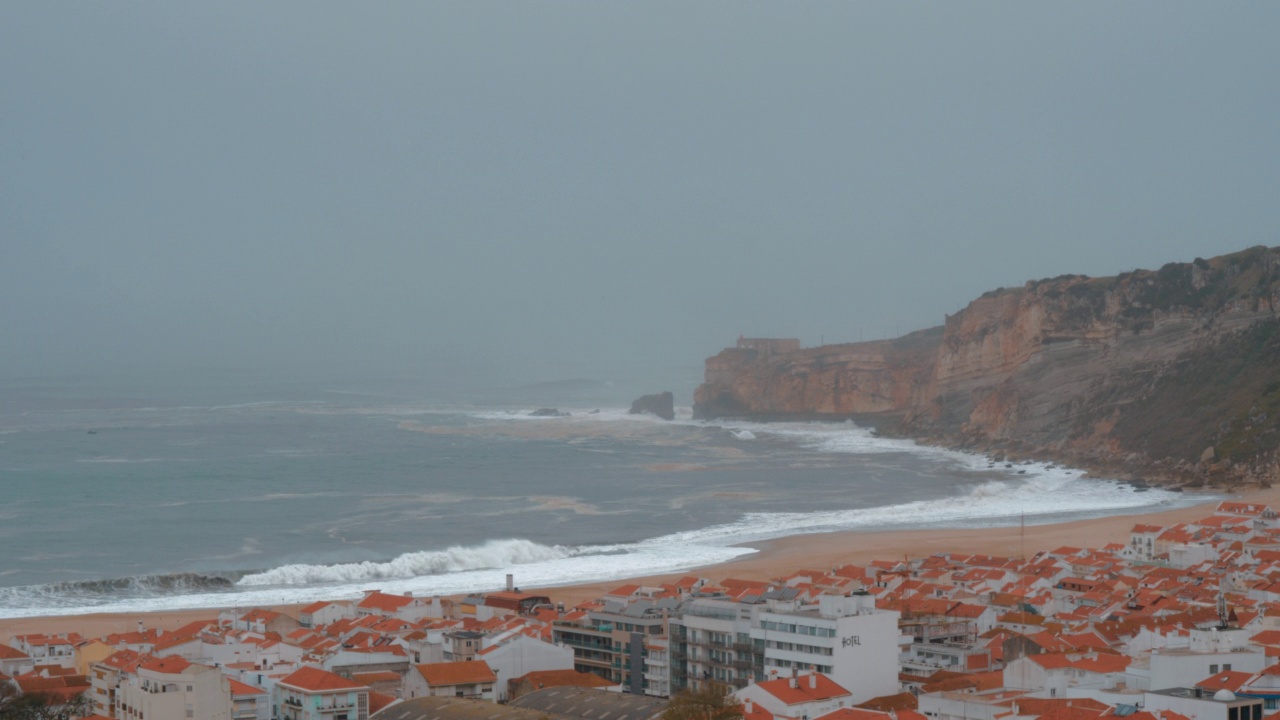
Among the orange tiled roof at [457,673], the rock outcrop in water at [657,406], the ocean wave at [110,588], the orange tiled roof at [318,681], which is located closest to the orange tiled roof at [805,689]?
the orange tiled roof at [457,673]

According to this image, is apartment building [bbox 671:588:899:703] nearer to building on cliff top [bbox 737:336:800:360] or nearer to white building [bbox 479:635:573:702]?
white building [bbox 479:635:573:702]

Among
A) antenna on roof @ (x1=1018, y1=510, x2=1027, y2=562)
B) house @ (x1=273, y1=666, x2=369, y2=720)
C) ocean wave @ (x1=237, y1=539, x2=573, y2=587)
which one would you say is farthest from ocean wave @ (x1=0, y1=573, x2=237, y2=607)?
antenna on roof @ (x1=1018, y1=510, x2=1027, y2=562)

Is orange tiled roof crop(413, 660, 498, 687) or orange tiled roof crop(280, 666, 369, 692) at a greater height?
orange tiled roof crop(280, 666, 369, 692)

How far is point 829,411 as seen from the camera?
4397 inches

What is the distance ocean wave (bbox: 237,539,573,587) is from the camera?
39281 millimetres

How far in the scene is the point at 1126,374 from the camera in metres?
77.3

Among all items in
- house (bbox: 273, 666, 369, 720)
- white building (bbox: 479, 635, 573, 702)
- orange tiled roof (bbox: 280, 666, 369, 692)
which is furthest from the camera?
white building (bbox: 479, 635, 573, 702)

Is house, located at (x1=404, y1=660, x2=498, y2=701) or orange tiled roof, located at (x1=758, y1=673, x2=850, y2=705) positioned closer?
orange tiled roof, located at (x1=758, y1=673, x2=850, y2=705)

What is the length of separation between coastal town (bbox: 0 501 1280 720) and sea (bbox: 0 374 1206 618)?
975 centimetres

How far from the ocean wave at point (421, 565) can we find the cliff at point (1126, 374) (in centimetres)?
2915

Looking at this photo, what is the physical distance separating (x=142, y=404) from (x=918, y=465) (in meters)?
82.6

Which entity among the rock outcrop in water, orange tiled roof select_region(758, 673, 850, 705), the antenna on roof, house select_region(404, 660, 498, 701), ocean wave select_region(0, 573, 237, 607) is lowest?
ocean wave select_region(0, 573, 237, 607)

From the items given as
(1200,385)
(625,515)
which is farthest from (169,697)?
(1200,385)

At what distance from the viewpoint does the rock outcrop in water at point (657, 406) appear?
420ft
